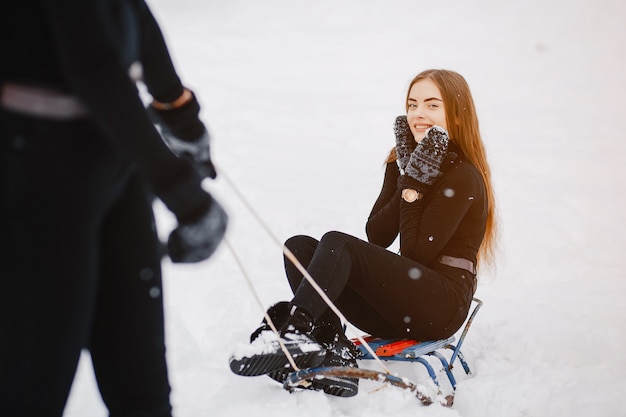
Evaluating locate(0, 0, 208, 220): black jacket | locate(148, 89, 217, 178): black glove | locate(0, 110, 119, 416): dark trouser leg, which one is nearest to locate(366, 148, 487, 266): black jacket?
locate(148, 89, 217, 178): black glove

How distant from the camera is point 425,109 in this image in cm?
325

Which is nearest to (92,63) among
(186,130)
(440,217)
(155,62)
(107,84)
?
(107,84)

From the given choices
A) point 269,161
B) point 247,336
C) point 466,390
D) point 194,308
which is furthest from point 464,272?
point 269,161

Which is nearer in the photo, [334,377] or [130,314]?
[130,314]

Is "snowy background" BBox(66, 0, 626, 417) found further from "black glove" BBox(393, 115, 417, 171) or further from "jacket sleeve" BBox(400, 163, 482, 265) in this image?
"black glove" BBox(393, 115, 417, 171)

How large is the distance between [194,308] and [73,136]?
264cm

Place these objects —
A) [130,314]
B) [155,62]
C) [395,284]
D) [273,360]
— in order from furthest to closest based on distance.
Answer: [395,284], [273,360], [155,62], [130,314]

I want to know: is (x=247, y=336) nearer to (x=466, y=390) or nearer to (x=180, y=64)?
(x=466, y=390)

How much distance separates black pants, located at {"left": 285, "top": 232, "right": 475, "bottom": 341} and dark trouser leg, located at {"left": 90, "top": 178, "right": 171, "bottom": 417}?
132cm

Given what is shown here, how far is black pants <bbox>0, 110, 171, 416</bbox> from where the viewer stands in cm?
109

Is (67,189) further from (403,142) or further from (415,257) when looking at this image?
(403,142)

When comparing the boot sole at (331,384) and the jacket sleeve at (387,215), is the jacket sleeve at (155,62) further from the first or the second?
the jacket sleeve at (387,215)

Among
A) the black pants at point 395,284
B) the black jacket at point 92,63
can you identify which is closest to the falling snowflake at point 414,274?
the black pants at point 395,284

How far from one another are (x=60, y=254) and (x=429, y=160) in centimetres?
222
